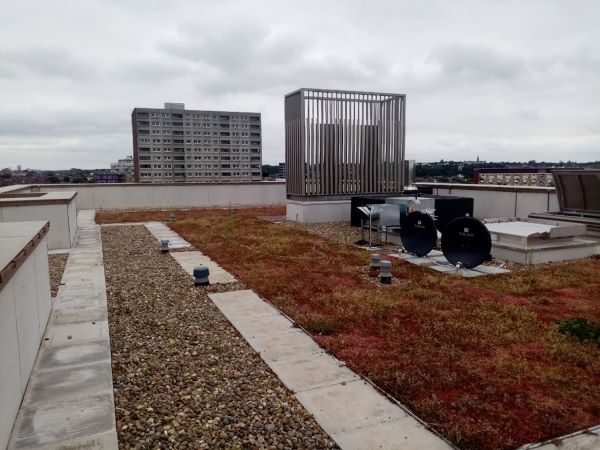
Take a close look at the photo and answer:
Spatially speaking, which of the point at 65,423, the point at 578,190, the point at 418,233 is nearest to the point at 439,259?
the point at 418,233

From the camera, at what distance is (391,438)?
3666mm

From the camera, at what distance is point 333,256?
37.7ft

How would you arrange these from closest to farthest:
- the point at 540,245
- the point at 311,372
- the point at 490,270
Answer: the point at 311,372, the point at 490,270, the point at 540,245

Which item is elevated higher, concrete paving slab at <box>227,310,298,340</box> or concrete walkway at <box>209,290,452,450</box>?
concrete paving slab at <box>227,310,298,340</box>

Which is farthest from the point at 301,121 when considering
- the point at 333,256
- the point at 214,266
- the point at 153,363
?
the point at 153,363

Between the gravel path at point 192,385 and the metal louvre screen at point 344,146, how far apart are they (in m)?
11.6

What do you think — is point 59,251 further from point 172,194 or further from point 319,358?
point 172,194

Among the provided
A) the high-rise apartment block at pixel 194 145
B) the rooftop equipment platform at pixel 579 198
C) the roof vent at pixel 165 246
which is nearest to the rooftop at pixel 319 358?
the roof vent at pixel 165 246

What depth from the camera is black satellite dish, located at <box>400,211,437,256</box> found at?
11.1 metres

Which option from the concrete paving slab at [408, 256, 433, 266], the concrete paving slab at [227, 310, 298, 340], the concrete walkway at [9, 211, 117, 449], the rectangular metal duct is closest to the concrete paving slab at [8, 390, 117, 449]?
the concrete walkway at [9, 211, 117, 449]

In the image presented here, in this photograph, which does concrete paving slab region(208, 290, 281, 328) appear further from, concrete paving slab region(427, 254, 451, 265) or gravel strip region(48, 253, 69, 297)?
concrete paving slab region(427, 254, 451, 265)

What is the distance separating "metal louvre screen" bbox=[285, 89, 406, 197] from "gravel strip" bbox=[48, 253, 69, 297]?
9.60m

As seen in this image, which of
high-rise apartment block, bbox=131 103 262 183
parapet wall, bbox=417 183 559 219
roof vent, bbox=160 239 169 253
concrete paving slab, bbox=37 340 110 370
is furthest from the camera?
high-rise apartment block, bbox=131 103 262 183

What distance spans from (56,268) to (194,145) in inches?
3829
